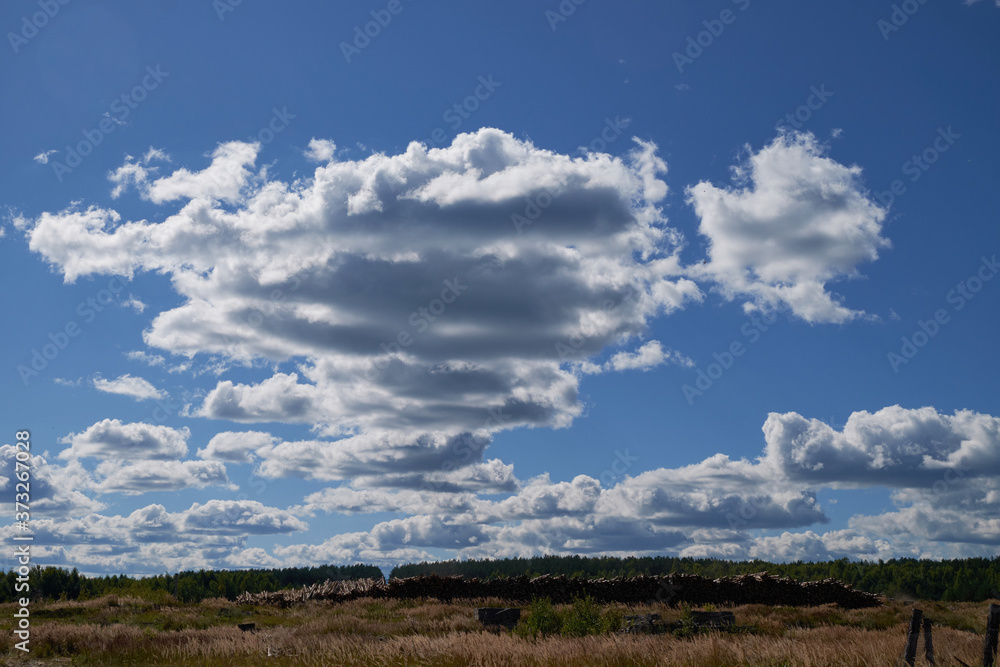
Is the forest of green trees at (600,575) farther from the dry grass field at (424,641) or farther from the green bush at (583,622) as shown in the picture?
the green bush at (583,622)

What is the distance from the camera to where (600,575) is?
9338cm

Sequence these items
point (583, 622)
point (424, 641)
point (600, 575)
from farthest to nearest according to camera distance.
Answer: point (600, 575) → point (583, 622) → point (424, 641)

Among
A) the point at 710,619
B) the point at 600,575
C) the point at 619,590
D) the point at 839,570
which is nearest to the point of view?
the point at 710,619

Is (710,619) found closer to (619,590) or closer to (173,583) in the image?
(619,590)

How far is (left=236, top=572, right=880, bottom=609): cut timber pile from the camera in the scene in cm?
3966

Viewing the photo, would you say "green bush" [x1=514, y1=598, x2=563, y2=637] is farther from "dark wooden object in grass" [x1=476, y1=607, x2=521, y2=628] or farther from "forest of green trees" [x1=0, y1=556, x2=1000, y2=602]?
"forest of green trees" [x1=0, y1=556, x2=1000, y2=602]

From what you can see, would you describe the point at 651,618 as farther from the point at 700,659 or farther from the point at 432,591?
the point at 432,591

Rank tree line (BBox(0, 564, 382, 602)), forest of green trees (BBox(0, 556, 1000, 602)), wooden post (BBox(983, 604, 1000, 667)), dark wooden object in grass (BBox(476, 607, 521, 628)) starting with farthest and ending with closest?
forest of green trees (BBox(0, 556, 1000, 602)) < tree line (BBox(0, 564, 382, 602)) < dark wooden object in grass (BBox(476, 607, 521, 628)) < wooden post (BBox(983, 604, 1000, 667))

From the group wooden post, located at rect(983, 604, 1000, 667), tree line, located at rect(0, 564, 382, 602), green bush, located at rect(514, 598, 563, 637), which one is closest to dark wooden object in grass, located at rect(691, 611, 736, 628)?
green bush, located at rect(514, 598, 563, 637)

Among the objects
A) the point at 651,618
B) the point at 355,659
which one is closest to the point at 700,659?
the point at 355,659

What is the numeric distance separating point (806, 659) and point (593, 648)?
11.9 ft

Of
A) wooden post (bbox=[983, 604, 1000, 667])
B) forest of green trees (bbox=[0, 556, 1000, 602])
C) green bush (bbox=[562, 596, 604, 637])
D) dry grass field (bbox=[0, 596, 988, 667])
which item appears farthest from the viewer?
forest of green trees (bbox=[0, 556, 1000, 602])

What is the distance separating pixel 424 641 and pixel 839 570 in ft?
391

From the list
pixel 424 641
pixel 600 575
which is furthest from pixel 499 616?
pixel 600 575
